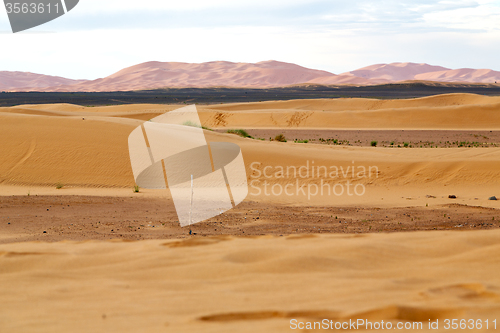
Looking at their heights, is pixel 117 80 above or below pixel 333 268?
above

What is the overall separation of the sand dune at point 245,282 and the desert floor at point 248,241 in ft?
0.07

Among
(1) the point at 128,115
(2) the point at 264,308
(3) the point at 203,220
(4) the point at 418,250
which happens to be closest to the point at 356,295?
(2) the point at 264,308

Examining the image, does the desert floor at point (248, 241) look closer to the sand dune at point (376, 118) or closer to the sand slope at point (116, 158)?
the sand slope at point (116, 158)

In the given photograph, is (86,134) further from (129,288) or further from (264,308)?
(264,308)

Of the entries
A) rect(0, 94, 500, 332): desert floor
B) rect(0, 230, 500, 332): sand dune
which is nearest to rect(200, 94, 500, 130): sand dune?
rect(0, 94, 500, 332): desert floor

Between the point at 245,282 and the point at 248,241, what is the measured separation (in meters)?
1.76

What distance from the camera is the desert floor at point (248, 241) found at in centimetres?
358

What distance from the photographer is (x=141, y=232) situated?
8.16 meters

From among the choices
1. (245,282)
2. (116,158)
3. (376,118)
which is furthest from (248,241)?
(376,118)

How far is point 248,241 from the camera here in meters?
6.12

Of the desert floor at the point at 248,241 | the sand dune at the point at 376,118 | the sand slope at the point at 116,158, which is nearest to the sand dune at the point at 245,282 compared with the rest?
the desert floor at the point at 248,241

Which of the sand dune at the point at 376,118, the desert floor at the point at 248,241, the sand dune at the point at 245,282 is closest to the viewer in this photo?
the sand dune at the point at 245,282

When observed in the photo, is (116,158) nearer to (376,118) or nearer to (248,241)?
(248,241)

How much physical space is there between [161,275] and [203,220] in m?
5.11
